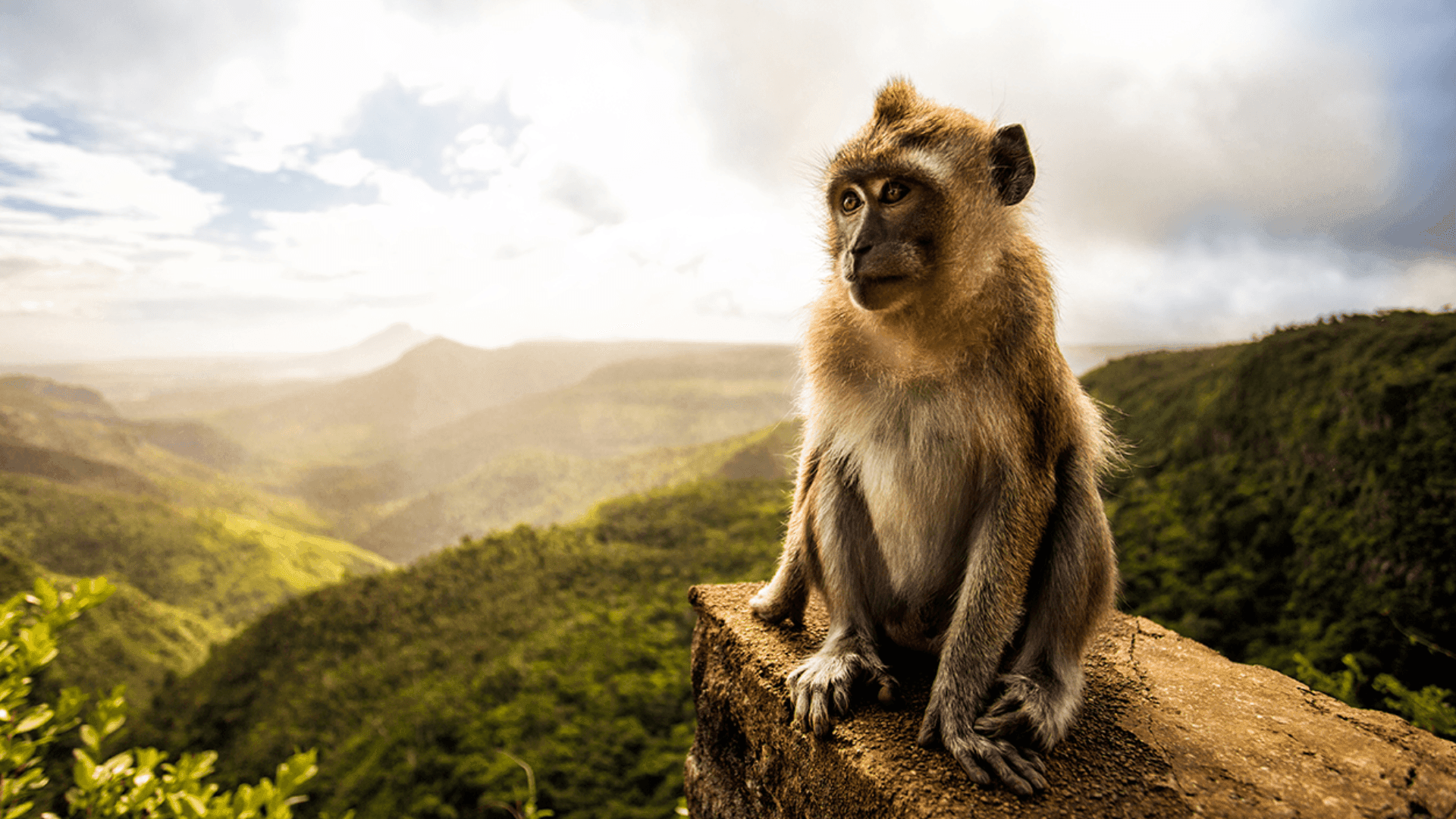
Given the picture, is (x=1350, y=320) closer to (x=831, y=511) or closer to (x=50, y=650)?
(x=831, y=511)

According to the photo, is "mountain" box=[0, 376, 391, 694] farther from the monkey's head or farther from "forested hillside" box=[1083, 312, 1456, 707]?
the monkey's head

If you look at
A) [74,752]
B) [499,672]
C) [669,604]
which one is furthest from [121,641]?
[74,752]

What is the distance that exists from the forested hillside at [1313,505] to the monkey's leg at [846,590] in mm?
5033

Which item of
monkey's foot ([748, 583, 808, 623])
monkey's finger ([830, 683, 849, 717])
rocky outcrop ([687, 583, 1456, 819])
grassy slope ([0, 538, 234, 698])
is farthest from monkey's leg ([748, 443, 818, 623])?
grassy slope ([0, 538, 234, 698])

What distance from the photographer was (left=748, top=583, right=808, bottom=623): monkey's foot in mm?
3500

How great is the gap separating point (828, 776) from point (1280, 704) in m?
2.32

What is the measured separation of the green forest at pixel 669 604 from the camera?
591 cm

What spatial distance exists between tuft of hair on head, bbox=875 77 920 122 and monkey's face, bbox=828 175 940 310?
1.39ft

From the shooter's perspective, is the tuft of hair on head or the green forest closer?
the tuft of hair on head

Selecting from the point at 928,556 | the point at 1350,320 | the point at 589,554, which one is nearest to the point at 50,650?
the point at 928,556

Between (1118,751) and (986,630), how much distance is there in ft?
2.63

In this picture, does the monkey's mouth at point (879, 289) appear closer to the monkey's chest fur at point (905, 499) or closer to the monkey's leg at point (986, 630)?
the monkey's chest fur at point (905, 499)

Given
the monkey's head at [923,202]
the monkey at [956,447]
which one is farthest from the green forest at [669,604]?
the monkey's head at [923,202]

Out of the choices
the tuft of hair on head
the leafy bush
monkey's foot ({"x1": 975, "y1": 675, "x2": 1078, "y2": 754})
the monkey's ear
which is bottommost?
the leafy bush
